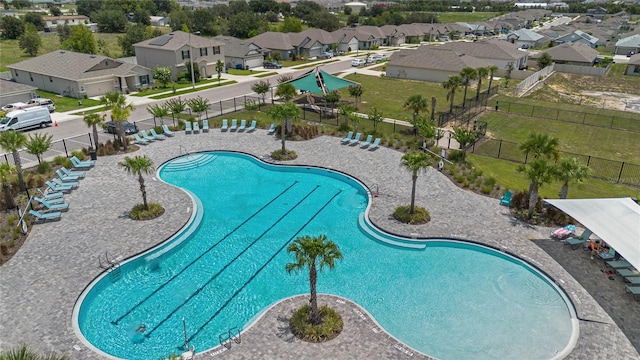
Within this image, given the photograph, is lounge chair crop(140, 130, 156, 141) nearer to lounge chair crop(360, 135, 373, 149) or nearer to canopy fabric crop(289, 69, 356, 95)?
canopy fabric crop(289, 69, 356, 95)

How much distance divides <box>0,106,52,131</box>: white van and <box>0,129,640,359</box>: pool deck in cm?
1245

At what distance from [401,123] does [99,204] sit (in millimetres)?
27365

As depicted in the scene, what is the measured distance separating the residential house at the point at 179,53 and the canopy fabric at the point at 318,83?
63.7ft

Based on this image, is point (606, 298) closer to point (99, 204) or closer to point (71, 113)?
point (99, 204)

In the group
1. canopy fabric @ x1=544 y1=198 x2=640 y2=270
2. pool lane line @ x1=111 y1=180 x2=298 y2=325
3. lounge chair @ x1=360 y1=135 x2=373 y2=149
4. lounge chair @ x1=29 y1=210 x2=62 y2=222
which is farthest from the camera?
lounge chair @ x1=360 y1=135 x2=373 y2=149

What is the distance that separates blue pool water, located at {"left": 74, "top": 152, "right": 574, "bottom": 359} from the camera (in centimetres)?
1473

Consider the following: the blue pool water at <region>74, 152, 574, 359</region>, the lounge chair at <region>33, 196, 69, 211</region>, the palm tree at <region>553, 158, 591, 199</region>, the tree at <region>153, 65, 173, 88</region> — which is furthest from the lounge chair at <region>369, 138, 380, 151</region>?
the tree at <region>153, 65, 173, 88</region>

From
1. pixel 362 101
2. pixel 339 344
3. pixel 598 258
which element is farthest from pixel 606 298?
pixel 362 101

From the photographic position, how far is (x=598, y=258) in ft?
61.2

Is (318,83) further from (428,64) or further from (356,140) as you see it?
(428,64)

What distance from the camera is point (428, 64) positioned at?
61750 millimetres

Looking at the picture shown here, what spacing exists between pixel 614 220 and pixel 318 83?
3165cm

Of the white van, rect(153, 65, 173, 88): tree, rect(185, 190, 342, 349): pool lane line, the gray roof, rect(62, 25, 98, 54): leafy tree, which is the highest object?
rect(62, 25, 98, 54): leafy tree

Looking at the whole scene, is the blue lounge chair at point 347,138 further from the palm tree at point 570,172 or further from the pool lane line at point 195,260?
the palm tree at point 570,172
